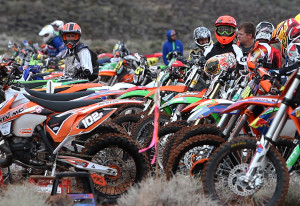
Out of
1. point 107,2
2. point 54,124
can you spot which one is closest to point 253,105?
point 54,124

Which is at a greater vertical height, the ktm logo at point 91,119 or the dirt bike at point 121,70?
the ktm logo at point 91,119

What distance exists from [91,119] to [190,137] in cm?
111

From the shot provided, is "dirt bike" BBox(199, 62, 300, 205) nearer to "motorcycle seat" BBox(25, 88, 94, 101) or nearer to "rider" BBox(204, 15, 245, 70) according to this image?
"motorcycle seat" BBox(25, 88, 94, 101)

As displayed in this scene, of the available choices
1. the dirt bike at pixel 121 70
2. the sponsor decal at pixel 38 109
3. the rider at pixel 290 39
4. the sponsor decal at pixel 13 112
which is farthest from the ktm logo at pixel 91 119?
the dirt bike at pixel 121 70

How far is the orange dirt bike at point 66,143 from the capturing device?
617 centimetres

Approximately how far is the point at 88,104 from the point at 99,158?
63 cm

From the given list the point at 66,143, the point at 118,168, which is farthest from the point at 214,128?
the point at 66,143

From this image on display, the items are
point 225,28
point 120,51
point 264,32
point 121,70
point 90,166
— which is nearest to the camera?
point 90,166

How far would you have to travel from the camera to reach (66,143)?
6.25 metres

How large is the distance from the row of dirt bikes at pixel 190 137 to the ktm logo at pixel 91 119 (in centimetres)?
1

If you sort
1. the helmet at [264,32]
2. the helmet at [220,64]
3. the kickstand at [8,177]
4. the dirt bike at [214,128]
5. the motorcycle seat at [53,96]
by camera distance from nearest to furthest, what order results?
1. the dirt bike at [214,128]
2. the kickstand at [8,177]
3. the motorcycle seat at [53,96]
4. the helmet at [220,64]
5. the helmet at [264,32]

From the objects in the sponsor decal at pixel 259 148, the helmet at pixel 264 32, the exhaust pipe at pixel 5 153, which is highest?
the helmet at pixel 264 32

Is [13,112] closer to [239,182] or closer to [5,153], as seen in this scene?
[5,153]

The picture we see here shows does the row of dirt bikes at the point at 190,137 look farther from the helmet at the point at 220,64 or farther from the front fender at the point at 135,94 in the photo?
the front fender at the point at 135,94
